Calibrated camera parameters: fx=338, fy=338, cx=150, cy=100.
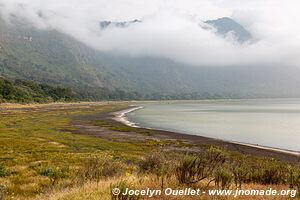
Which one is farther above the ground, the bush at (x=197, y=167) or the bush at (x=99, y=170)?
the bush at (x=197, y=167)

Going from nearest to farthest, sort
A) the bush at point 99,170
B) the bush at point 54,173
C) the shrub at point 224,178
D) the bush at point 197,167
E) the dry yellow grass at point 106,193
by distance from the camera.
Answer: the dry yellow grass at point 106,193 < the shrub at point 224,178 < the bush at point 197,167 < the bush at point 99,170 < the bush at point 54,173

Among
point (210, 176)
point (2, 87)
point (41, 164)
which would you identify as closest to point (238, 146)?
point (41, 164)

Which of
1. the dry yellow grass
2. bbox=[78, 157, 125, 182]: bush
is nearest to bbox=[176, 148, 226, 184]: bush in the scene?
the dry yellow grass

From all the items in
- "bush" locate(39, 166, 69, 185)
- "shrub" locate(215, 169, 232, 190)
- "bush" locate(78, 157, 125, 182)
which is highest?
"shrub" locate(215, 169, 232, 190)

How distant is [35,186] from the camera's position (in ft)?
65.2

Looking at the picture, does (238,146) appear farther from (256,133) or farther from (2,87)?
(2,87)

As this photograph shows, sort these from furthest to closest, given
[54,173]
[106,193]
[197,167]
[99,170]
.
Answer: [54,173] → [99,170] → [197,167] → [106,193]

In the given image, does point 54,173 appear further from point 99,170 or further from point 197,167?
point 197,167

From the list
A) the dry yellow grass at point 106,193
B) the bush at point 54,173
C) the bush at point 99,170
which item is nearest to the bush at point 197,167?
the dry yellow grass at point 106,193

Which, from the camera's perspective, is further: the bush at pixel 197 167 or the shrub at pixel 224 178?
the bush at pixel 197 167

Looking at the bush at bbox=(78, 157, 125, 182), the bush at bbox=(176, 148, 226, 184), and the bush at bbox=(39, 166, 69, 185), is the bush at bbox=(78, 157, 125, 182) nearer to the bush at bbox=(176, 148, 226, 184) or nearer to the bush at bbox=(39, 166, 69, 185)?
the bush at bbox=(39, 166, 69, 185)

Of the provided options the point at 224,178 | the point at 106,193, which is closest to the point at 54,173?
the point at 106,193

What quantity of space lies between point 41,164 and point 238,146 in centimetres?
3931

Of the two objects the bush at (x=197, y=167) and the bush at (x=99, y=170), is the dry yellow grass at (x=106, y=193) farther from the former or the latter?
the bush at (x=99, y=170)
